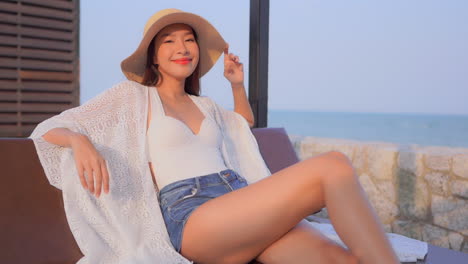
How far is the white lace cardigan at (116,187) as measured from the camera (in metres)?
1.74

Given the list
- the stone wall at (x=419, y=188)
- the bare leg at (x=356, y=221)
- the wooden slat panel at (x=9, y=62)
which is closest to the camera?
the bare leg at (x=356, y=221)

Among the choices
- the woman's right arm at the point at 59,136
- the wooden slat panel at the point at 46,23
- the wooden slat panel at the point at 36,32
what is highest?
the wooden slat panel at the point at 46,23

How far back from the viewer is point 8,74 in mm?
5477

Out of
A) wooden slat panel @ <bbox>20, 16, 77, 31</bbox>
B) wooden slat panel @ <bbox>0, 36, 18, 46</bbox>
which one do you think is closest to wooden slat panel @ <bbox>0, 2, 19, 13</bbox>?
wooden slat panel @ <bbox>20, 16, 77, 31</bbox>

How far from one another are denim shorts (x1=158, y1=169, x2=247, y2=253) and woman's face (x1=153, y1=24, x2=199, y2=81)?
515 millimetres

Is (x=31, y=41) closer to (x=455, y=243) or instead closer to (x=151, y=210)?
(x=151, y=210)

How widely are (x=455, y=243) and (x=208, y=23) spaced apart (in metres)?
2.41

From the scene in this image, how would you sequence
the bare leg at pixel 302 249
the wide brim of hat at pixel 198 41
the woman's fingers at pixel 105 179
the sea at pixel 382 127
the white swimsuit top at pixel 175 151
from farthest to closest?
the sea at pixel 382 127 < the wide brim of hat at pixel 198 41 < the white swimsuit top at pixel 175 151 < the bare leg at pixel 302 249 < the woman's fingers at pixel 105 179

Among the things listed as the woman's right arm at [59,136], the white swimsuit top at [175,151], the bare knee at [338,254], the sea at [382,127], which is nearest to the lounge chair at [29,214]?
the woman's right arm at [59,136]

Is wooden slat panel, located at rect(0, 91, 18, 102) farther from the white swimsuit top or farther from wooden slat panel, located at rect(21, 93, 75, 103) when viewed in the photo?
the white swimsuit top

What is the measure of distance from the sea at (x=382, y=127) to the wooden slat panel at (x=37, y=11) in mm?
24199

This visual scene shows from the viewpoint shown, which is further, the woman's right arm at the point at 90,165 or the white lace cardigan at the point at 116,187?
the white lace cardigan at the point at 116,187

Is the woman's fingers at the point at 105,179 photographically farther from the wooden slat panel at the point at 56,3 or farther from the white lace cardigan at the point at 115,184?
the wooden slat panel at the point at 56,3

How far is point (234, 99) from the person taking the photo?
2527mm
